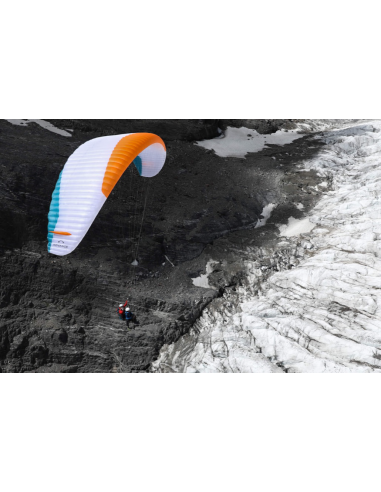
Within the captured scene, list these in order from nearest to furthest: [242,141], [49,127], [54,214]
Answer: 1. [54,214]
2. [49,127]
3. [242,141]

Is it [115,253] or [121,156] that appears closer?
[121,156]

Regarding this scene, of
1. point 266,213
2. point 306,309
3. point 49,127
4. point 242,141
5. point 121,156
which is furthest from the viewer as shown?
point 242,141

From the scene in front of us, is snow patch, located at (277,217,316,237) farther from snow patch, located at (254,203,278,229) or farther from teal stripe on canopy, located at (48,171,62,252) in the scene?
teal stripe on canopy, located at (48,171,62,252)

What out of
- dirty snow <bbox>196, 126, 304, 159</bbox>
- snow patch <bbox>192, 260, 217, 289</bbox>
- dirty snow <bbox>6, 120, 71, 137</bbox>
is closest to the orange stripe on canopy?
snow patch <bbox>192, 260, 217, 289</bbox>

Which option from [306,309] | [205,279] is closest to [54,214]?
[205,279]

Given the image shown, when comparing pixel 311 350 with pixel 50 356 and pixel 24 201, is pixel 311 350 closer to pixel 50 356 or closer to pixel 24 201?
pixel 50 356

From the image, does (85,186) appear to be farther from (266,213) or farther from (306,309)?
(266,213)

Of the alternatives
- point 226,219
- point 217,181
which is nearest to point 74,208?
point 226,219
